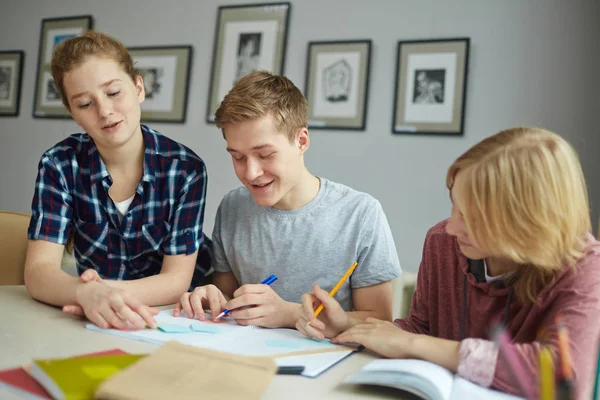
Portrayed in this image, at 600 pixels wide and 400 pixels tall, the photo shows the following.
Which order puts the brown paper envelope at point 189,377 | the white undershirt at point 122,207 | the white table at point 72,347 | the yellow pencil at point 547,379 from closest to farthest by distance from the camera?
the yellow pencil at point 547,379, the brown paper envelope at point 189,377, the white table at point 72,347, the white undershirt at point 122,207

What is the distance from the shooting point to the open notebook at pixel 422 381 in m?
0.69

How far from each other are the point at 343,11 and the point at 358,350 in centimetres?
206

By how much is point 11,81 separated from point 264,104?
273 cm

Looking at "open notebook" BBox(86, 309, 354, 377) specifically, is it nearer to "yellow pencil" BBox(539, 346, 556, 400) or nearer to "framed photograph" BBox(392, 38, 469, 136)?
"yellow pencil" BBox(539, 346, 556, 400)

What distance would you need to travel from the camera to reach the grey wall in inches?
88.5

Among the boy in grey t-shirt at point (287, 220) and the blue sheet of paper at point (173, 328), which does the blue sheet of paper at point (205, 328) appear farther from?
the boy in grey t-shirt at point (287, 220)

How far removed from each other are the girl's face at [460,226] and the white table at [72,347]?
0.82 feet

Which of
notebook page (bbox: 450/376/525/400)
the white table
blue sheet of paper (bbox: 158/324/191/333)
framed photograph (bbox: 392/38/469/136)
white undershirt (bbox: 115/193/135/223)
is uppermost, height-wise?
framed photograph (bbox: 392/38/469/136)

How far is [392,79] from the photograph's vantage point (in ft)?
8.25

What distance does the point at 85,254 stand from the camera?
140 centimetres

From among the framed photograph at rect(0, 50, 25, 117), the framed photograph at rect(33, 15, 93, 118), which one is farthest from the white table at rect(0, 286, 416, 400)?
the framed photograph at rect(0, 50, 25, 117)

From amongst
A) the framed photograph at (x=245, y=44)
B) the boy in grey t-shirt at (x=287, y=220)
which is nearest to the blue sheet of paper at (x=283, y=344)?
the boy in grey t-shirt at (x=287, y=220)

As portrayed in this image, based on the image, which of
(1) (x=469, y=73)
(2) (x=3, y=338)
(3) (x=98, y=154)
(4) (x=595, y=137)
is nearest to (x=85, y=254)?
(3) (x=98, y=154)

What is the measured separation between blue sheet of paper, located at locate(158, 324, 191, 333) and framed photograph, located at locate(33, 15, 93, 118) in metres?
2.56
